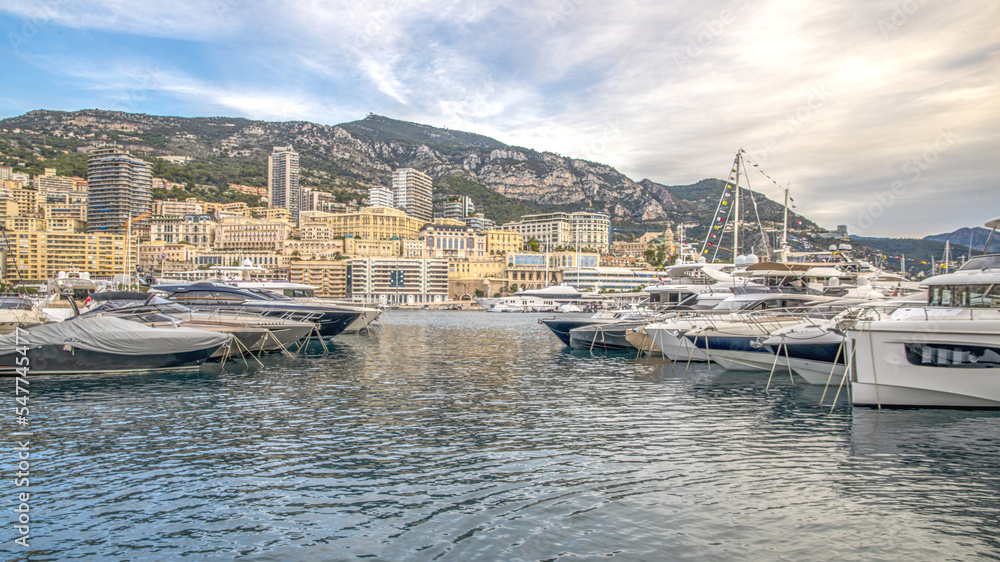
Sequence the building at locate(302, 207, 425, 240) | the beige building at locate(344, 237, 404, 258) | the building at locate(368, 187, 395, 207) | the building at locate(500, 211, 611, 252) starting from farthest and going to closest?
1. the building at locate(368, 187, 395, 207)
2. the building at locate(500, 211, 611, 252)
3. the building at locate(302, 207, 425, 240)
4. the beige building at locate(344, 237, 404, 258)

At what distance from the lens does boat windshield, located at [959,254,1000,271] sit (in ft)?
46.8

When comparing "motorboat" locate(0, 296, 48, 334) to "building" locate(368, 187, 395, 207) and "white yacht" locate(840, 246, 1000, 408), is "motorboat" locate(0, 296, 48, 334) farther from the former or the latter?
"building" locate(368, 187, 395, 207)

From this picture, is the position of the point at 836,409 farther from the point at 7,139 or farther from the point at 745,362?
the point at 7,139

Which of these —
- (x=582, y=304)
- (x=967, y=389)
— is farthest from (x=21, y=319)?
(x=582, y=304)

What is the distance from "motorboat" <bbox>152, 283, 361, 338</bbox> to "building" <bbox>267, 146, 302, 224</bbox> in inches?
6544

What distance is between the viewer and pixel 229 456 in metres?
9.50

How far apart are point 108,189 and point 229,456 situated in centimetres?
16659

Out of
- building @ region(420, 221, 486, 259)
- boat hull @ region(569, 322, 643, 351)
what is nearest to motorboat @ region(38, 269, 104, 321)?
boat hull @ region(569, 322, 643, 351)

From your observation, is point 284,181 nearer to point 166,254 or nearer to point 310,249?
point 310,249

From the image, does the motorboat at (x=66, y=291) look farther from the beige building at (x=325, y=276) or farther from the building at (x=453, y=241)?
the building at (x=453, y=241)

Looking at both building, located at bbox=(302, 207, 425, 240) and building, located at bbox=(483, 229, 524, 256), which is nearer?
building, located at bbox=(302, 207, 425, 240)

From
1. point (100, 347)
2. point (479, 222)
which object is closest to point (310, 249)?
point (479, 222)

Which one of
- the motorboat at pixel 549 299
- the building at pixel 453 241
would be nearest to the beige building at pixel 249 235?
the building at pixel 453 241

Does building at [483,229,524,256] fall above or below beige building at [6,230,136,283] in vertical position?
above
